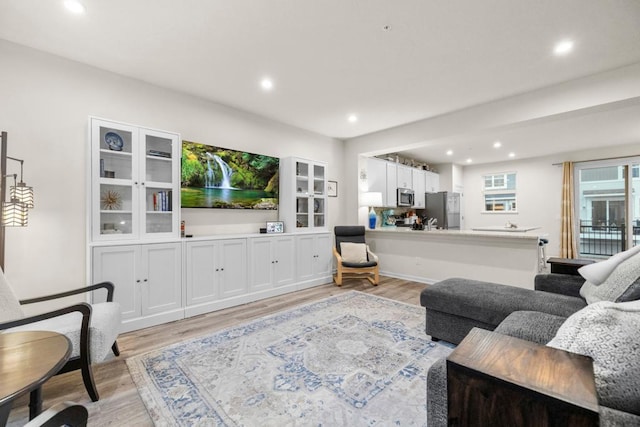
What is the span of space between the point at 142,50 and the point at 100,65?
63 centimetres

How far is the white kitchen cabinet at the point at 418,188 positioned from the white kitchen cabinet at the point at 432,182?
199mm


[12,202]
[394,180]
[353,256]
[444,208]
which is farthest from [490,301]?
[444,208]

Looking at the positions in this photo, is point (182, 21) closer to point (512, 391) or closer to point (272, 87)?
point (272, 87)

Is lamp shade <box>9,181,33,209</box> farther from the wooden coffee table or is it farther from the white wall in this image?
the wooden coffee table

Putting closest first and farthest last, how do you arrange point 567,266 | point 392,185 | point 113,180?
point 567,266 < point 113,180 < point 392,185

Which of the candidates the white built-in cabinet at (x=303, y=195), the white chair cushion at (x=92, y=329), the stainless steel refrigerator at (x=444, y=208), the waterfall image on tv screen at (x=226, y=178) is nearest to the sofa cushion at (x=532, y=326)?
the white chair cushion at (x=92, y=329)

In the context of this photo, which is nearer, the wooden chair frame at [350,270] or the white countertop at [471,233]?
the white countertop at [471,233]

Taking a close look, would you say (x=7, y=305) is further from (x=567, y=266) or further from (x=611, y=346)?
(x=567, y=266)

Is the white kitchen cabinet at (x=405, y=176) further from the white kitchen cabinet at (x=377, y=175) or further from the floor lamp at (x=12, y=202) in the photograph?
the floor lamp at (x=12, y=202)

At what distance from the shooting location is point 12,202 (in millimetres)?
2154

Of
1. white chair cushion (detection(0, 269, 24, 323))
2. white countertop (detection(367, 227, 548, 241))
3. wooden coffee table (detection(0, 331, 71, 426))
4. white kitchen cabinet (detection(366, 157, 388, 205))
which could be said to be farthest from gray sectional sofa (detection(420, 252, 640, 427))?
white kitchen cabinet (detection(366, 157, 388, 205))

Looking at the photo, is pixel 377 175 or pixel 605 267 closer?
pixel 605 267

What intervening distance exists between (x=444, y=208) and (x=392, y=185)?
171 cm

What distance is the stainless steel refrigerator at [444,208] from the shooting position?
22.5 feet
